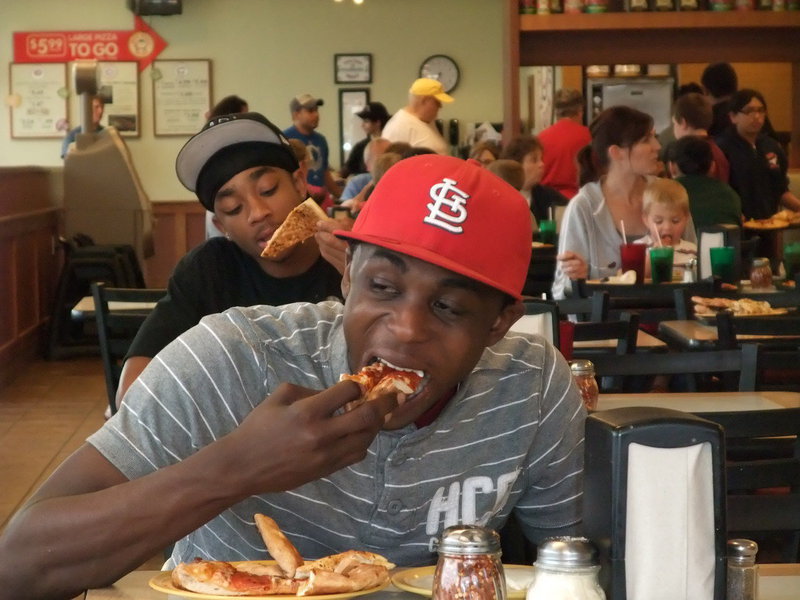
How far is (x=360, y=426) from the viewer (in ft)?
4.07

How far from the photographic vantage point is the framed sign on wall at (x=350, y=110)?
1323 cm

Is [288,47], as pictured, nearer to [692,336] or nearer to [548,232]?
[548,232]

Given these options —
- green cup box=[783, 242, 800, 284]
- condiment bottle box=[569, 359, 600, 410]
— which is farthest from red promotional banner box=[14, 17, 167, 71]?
condiment bottle box=[569, 359, 600, 410]

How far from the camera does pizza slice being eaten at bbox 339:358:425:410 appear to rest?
4.45 ft

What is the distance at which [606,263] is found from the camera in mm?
5414

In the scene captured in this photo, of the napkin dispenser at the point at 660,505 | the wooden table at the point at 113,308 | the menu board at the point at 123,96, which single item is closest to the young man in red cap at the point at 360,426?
the napkin dispenser at the point at 660,505

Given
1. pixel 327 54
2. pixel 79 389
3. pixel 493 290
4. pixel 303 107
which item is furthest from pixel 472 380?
pixel 327 54

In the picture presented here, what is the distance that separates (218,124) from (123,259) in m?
6.25

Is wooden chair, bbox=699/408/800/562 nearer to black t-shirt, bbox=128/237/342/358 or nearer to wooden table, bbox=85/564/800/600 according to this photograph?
wooden table, bbox=85/564/800/600

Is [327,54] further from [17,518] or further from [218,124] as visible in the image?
[17,518]

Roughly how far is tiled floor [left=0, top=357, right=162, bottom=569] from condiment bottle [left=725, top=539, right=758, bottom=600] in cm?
310

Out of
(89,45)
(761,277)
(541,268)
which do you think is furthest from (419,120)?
(89,45)

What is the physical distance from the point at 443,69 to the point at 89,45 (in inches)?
143

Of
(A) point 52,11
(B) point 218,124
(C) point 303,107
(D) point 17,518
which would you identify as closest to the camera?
(D) point 17,518
